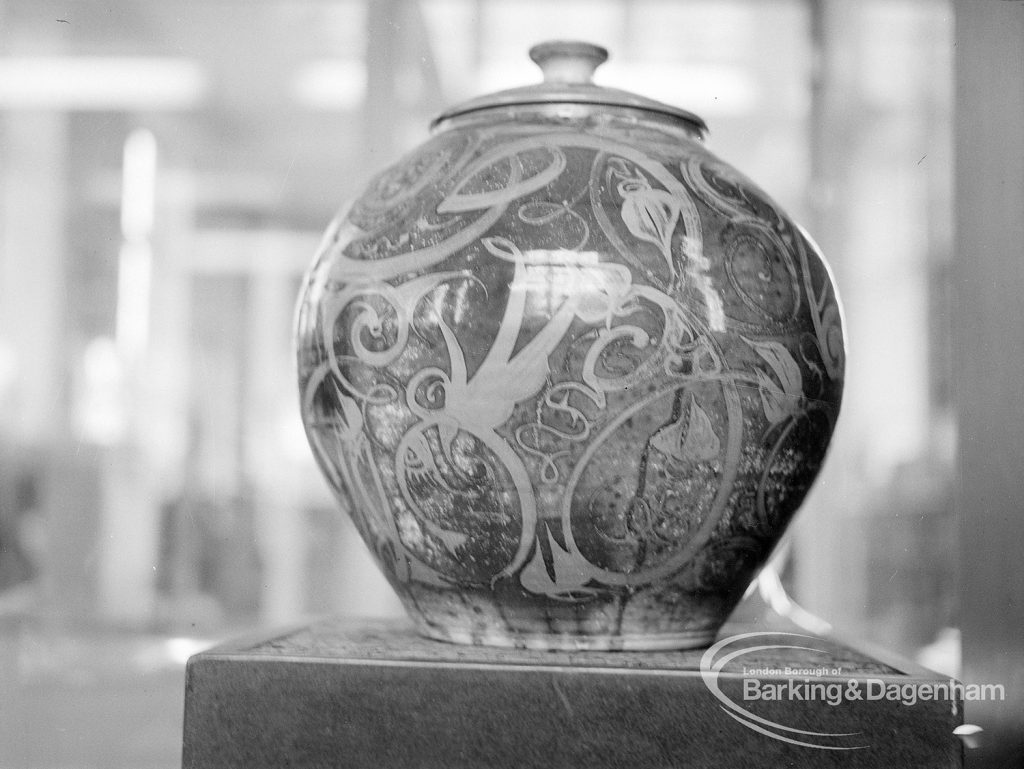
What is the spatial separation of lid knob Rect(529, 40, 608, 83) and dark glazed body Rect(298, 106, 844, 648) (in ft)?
0.27

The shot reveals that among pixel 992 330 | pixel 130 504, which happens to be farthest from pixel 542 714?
pixel 130 504

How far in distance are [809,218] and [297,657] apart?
155 cm

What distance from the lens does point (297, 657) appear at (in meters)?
0.81

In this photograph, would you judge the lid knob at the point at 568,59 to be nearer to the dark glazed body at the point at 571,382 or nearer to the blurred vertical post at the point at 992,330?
the dark glazed body at the point at 571,382

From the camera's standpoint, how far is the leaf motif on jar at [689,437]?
0.79m

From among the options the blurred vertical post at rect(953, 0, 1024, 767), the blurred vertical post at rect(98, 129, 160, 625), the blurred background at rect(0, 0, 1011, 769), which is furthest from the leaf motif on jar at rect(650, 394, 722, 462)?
the blurred vertical post at rect(98, 129, 160, 625)

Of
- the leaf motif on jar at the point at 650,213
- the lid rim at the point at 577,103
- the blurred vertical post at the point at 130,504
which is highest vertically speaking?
the lid rim at the point at 577,103

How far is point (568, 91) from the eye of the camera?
0.92 m

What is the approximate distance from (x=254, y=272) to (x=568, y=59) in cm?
134

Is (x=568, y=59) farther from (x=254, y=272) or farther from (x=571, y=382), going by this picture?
(x=254, y=272)

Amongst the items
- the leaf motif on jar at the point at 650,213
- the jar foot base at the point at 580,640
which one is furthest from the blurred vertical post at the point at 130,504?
the leaf motif on jar at the point at 650,213

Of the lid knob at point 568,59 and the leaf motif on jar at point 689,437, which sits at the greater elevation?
the lid knob at point 568,59

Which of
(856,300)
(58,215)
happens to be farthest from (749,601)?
(58,215)

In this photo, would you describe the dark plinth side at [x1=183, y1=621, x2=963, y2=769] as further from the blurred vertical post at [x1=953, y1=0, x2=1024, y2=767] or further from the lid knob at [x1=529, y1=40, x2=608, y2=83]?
the lid knob at [x1=529, y1=40, x2=608, y2=83]
